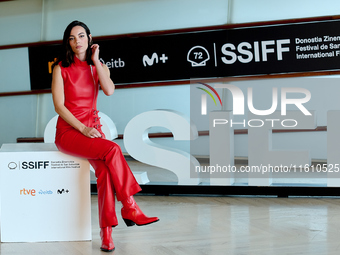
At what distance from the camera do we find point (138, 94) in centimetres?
529

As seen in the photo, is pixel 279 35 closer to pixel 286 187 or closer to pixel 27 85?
pixel 286 187

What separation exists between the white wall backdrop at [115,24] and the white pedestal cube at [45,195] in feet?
7.16

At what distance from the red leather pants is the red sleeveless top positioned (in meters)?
0.15

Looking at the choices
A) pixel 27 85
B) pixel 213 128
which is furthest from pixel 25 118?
pixel 213 128

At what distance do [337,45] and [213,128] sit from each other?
1.65 metres

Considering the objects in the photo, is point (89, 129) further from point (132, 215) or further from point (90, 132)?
point (132, 215)

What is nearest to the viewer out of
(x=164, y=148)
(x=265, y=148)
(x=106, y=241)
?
(x=106, y=241)

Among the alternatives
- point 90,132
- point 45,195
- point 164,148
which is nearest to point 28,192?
point 45,195

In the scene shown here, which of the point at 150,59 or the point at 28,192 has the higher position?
the point at 150,59

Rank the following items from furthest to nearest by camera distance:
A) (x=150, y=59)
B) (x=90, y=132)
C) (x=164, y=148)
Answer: (x=150, y=59) < (x=164, y=148) < (x=90, y=132)

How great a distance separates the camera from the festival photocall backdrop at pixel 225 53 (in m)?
5.11

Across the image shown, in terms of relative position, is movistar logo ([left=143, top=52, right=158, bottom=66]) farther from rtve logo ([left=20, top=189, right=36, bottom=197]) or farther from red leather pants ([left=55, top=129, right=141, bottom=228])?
rtve logo ([left=20, top=189, right=36, bottom=197])

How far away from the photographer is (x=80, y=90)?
3.08 metres

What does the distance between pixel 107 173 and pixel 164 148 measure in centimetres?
181
